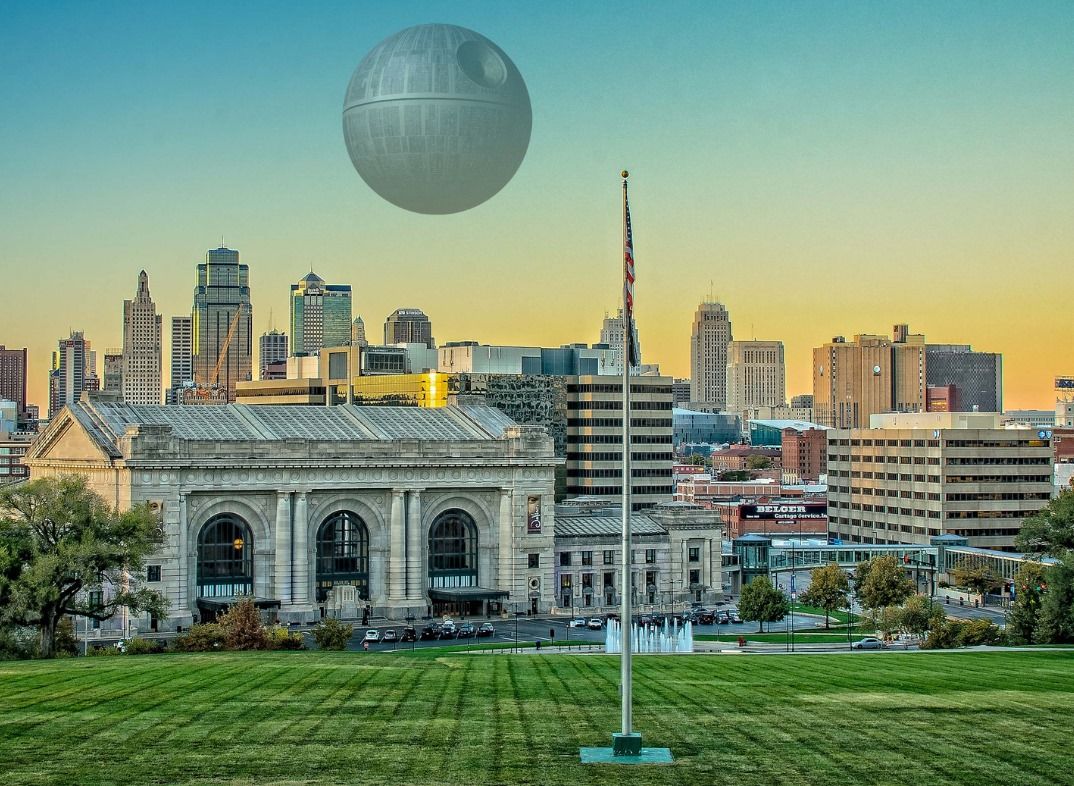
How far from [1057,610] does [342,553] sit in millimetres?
61605

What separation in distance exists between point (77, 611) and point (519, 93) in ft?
149

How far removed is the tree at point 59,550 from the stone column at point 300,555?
35560 millimetres

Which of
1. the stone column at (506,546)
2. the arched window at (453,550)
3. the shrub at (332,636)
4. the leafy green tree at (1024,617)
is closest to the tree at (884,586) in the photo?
the leafy green tree at (1024,617)

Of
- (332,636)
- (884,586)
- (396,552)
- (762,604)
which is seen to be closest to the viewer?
(332,636)

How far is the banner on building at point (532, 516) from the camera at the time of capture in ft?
446

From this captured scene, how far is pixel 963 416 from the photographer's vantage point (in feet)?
604

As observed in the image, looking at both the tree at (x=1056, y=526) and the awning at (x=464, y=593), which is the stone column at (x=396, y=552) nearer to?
the awning at (x=464, y=593)

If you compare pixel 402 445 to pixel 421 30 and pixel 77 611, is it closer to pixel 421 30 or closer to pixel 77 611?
pixel 77 611

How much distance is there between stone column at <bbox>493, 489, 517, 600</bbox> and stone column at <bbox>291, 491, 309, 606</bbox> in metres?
17.2

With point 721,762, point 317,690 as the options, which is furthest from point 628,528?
point 317,690

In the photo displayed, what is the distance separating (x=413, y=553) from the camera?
131m

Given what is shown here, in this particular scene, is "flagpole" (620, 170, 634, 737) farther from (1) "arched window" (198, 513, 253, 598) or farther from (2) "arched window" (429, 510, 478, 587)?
(2) "arched window" (429, 510, 478, 587)

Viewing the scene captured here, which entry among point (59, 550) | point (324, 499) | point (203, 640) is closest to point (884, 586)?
point (324, 499)

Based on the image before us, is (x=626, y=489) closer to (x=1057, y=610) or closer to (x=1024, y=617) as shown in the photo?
(x=1057, y=610)
